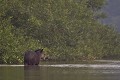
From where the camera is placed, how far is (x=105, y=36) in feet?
189

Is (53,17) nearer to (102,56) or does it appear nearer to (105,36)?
(102,56)

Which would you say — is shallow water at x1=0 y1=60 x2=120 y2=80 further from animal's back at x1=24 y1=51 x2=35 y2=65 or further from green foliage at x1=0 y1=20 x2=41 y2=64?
green foliage at x1=0 y1=20 x2=41 y2=64

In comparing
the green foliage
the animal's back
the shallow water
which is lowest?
the shallow water

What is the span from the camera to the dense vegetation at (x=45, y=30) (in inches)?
1336

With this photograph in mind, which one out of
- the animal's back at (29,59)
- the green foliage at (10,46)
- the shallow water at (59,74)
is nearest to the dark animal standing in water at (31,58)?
the animal's back at (29,59)

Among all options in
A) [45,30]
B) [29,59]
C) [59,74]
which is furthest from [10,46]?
[59,74]

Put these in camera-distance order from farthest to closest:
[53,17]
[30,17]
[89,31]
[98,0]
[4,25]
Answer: [98,0]
[89,31]
[53,17]
[30,17]
[4,25]

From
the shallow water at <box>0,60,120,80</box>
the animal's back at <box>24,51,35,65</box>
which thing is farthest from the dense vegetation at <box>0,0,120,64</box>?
the shallow water at <box>0,60,120,80</box>

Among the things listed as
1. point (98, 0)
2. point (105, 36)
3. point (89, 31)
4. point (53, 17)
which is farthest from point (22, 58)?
point (98, 0)

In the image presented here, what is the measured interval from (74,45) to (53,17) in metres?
3.40

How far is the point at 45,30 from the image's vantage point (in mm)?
→ 40000

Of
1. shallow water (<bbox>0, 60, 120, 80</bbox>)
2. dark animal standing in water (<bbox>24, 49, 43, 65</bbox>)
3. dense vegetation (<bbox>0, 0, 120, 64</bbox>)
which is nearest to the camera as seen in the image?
shallow water (<bbox>0, 60, 120, 80</bbox>)

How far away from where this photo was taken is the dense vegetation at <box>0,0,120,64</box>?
33.9 metres

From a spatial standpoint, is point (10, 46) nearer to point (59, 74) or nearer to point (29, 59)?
point (29, 59)
